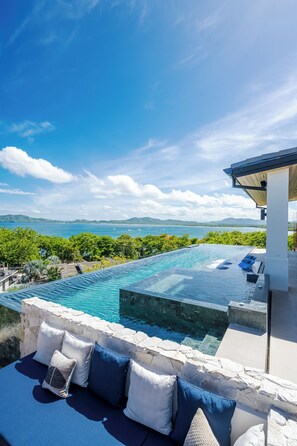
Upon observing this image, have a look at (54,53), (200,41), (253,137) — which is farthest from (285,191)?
(54,53)

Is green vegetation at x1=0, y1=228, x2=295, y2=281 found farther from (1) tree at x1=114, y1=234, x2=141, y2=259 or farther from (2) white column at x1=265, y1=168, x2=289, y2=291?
(2) white column at x1=265, y1=168, x2=289, y2=291

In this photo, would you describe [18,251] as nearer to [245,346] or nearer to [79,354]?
[79,354]

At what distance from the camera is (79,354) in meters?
2.97

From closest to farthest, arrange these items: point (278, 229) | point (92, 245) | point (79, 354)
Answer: point (79, 354), point (278, 229), point (92, 245)

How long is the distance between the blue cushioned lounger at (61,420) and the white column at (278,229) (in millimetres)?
4799

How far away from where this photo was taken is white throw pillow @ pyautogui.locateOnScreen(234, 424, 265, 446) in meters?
1.68

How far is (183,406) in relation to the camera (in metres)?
2.12

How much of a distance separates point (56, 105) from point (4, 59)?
265 centimetres

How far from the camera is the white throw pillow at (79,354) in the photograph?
9.46ft

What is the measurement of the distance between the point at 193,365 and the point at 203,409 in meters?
0.37

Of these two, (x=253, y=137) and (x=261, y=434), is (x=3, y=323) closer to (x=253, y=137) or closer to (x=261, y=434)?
(x=261, y=434)

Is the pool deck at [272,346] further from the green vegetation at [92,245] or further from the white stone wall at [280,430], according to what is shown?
the green vegetation at [92,245]

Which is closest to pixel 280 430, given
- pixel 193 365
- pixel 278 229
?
pixel 193 365

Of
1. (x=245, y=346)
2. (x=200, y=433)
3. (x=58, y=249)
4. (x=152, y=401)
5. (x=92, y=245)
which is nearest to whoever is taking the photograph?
(x=200, y=433)
